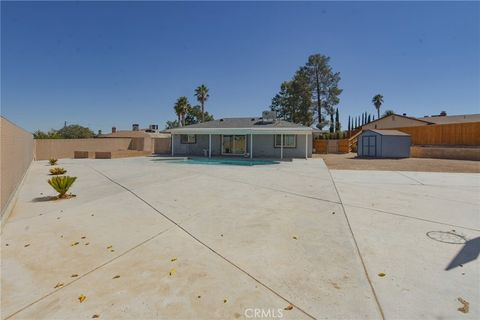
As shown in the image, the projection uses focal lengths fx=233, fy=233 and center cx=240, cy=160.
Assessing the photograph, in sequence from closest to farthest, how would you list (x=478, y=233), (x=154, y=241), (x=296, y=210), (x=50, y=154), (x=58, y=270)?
1. (x=58, y=270)
2. (x=154, y=241)
3. (x=478, y=233)
4. (x=296, y=210)
5. (x=50, y=154)

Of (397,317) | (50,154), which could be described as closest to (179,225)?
(397,317)

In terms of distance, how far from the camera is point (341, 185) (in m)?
8.55

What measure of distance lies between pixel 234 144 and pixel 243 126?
186 cm

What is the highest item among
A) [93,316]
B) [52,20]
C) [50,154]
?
[52,20]

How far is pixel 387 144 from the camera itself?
20.6 meters

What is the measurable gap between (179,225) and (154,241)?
76cm

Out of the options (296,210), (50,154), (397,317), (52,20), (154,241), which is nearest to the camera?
(397,317)

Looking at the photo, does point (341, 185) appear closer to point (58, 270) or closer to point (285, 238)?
point (285, 238)

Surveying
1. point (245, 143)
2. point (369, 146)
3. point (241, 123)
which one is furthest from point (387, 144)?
point (241, 123)

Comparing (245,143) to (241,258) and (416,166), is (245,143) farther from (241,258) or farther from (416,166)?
(241,258)

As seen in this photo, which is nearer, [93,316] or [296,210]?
[93,316]
